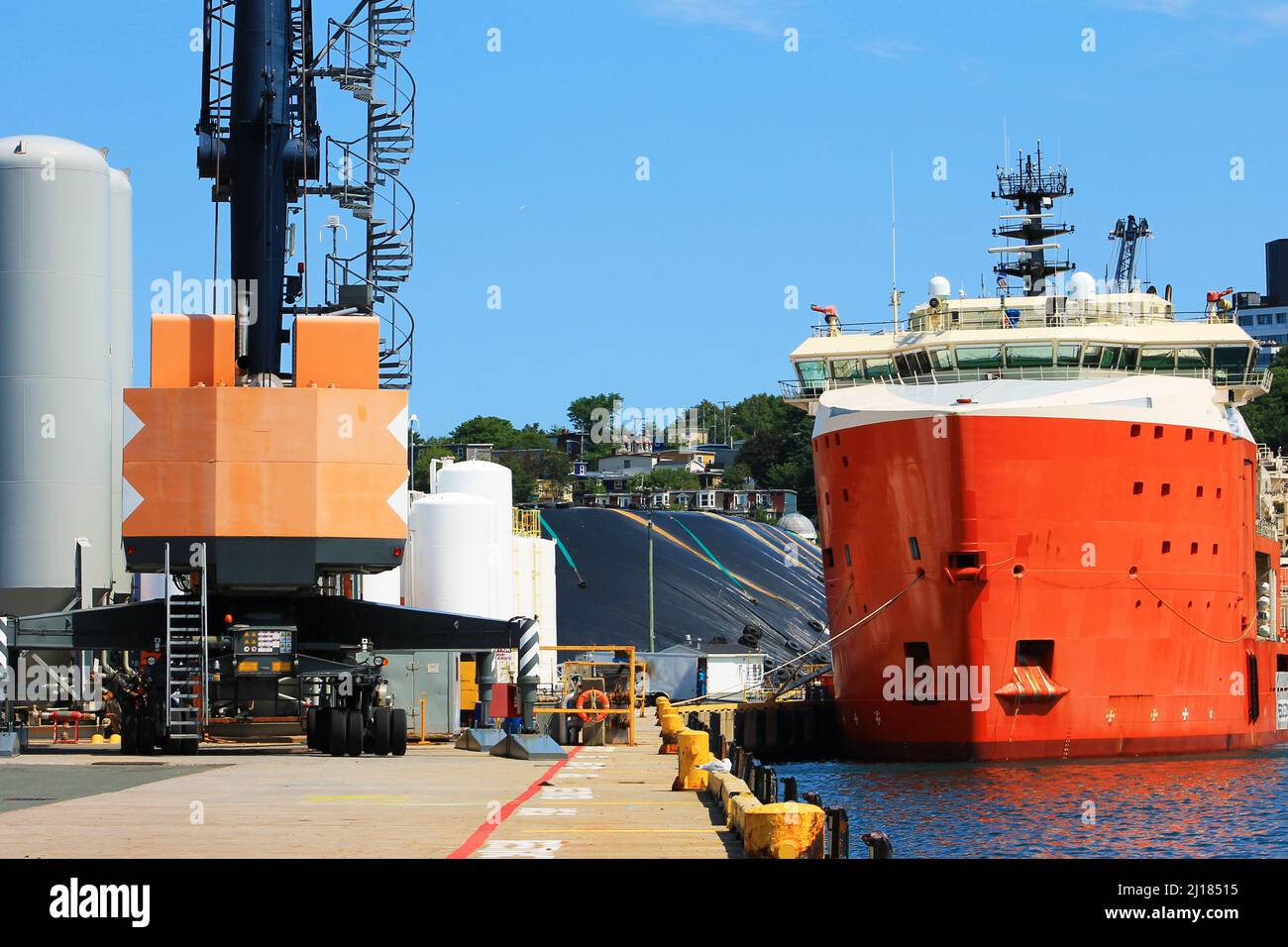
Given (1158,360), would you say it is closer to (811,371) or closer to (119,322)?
(811,371)

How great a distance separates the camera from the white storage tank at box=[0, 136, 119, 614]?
133 ft

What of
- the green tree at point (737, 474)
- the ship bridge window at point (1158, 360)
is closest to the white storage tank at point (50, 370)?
the ship bridge window at point (1158, 360)

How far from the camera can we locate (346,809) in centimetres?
1964

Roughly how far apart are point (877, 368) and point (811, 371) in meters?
2.32

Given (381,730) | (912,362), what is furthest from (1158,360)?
(381,730)

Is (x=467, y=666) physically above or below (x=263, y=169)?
below

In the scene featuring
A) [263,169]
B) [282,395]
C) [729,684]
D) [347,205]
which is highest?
[347,205]

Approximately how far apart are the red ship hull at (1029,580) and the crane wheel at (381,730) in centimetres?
1516

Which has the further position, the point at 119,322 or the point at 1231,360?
Answer: the point at 1231,360
